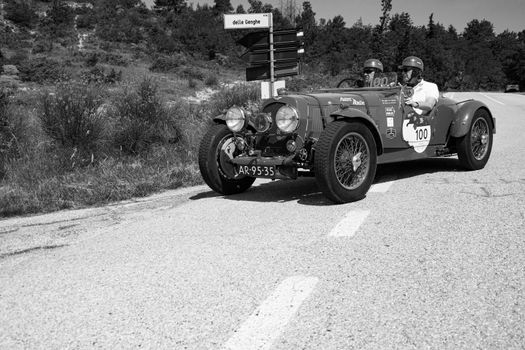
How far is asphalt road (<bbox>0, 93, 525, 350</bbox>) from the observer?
9.57ft

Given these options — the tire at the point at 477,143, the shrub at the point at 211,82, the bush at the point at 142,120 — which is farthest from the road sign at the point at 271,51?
the shrub at the point at 211,82

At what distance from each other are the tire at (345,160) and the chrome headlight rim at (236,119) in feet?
3.89

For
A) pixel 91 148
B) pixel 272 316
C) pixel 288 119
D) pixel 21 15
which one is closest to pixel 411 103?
pixel 288 119

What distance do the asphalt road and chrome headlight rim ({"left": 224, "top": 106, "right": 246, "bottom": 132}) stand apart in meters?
0.99

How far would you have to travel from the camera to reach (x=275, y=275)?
3.80m

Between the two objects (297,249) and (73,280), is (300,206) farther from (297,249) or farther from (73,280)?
(73,280)

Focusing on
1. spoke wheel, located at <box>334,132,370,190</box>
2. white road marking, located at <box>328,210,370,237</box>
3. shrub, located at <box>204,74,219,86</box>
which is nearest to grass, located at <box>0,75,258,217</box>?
spoke wheel, located at <box>334,132,370,190</box>

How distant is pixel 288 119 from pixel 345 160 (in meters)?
0.81

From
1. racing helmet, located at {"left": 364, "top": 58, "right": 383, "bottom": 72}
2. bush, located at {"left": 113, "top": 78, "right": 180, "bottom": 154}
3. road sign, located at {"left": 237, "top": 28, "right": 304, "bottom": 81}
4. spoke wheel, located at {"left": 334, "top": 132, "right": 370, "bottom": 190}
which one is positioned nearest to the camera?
spoke wheel, located at {"left": 334, "top": 132, "right": 370, "bottom": 190}

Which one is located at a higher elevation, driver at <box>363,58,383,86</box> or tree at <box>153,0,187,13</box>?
Answer: tree at <box>153,0,187,13</box>

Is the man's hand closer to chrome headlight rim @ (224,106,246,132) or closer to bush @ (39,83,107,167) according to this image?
chrome headlight rim @ (224,106,246,132)

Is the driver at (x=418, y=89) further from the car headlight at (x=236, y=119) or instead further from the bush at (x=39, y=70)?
the bush at (x=39, y=70)

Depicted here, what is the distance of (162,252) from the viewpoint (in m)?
4.54

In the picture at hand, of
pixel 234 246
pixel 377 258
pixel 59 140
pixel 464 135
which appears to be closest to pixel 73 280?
pixel 234 246
